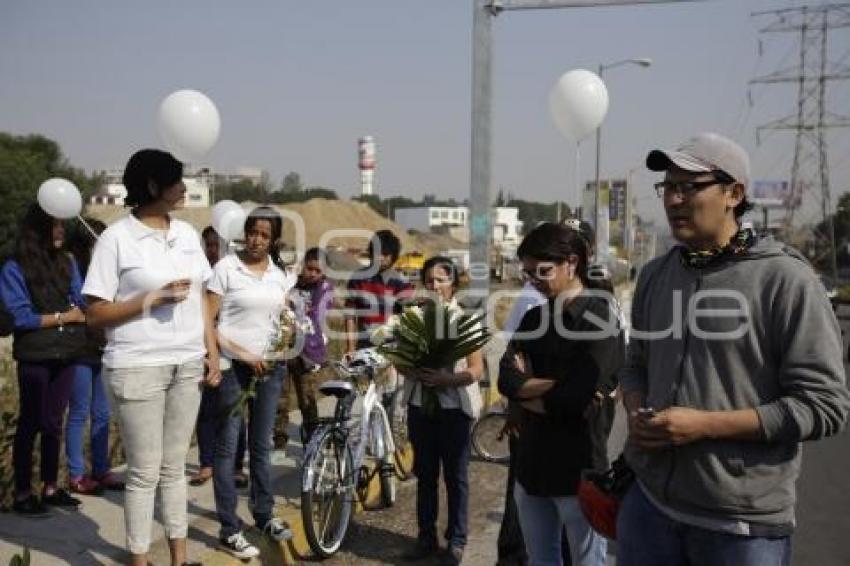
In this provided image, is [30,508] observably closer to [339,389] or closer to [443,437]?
[339,389]

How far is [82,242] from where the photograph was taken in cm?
611

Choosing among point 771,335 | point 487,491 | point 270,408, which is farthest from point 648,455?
point 487,491

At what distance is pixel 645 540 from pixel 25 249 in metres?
4.23

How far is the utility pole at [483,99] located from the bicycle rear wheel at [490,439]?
5.06ft

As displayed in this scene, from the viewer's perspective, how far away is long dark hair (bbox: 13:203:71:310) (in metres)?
5.09

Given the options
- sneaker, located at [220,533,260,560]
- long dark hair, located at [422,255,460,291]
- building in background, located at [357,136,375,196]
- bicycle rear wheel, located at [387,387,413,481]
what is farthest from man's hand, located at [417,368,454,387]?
building in background, located at [357,136,375,196]

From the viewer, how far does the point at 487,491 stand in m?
6.88

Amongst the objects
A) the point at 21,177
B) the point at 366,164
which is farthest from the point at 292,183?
the point at 21,177

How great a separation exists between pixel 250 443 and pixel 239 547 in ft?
1.98

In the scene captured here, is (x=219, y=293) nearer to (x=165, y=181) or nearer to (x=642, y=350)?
(x=165, y=181)

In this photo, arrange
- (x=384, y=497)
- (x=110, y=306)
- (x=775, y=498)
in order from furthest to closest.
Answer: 1. (x=384, y=497)
2. (x=110, y=306)
3. (x=775, y=498)

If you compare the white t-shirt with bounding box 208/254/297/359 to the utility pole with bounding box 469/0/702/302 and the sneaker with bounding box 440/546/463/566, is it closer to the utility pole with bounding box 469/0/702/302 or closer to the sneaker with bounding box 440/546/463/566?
the sneaker with bounding box 440/546/463/566

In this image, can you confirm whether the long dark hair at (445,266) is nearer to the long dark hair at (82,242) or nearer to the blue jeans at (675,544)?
the long dark hair at (82,242)

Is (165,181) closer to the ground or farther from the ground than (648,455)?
farther from the ground
